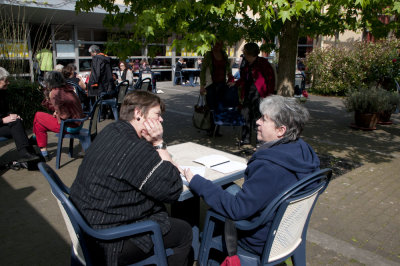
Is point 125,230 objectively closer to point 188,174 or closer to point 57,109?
point 188,174

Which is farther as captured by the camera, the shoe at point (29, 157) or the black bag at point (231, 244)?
the shoe at point (29, 157)

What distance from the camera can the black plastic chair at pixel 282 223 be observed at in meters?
1.92

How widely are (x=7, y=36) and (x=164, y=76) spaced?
11610mm

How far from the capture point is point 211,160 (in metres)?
2.82

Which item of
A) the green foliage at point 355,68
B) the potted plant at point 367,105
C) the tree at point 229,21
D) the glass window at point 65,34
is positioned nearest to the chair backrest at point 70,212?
the tree at point 229,21

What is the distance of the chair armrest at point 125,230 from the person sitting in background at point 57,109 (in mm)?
3557

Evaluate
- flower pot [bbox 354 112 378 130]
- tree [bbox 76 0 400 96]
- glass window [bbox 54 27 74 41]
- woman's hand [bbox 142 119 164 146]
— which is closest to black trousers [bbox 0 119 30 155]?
tree [bbox 76 0 400 96]

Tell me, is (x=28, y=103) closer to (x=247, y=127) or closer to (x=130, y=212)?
(x=247, y=127)

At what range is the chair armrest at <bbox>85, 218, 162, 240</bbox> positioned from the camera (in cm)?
179

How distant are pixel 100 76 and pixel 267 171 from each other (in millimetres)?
6902

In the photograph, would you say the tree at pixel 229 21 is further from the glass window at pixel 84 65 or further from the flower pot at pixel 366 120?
the glass window at pixel 84 65

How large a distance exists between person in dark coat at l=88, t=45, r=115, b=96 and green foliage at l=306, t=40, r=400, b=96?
853cm

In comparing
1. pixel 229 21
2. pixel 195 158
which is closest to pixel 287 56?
pixel 229 21

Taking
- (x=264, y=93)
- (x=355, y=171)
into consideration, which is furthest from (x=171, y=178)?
(x=264, y=93)
